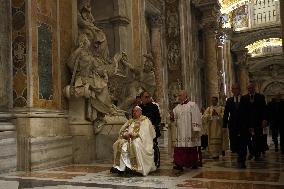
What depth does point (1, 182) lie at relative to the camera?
5957 millimetres

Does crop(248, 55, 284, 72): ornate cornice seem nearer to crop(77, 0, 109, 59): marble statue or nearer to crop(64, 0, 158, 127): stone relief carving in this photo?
crop(64, 0, 158, 127): stone relief carving

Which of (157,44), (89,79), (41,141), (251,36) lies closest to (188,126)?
(89,79)

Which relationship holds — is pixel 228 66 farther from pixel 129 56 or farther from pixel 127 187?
pixel 127 187

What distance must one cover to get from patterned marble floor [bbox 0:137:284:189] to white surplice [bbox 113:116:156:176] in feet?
0.68

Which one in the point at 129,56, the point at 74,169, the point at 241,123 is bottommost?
the point at 74,169

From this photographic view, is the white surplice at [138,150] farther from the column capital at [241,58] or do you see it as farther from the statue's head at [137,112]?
the column capital at [241,58]

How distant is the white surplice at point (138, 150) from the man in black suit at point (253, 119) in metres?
1.71

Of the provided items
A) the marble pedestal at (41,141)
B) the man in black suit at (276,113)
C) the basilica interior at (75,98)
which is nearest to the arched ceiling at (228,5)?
the basilica interior at (75,98)

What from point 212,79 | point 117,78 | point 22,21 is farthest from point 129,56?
point 212,79

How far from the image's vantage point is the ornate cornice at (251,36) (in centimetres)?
3094

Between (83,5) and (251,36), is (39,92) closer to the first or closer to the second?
(83,5)

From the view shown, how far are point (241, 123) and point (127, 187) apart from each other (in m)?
3.04

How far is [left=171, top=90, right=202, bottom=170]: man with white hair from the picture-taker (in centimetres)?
718

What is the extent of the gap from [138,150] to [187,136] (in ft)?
3.33
